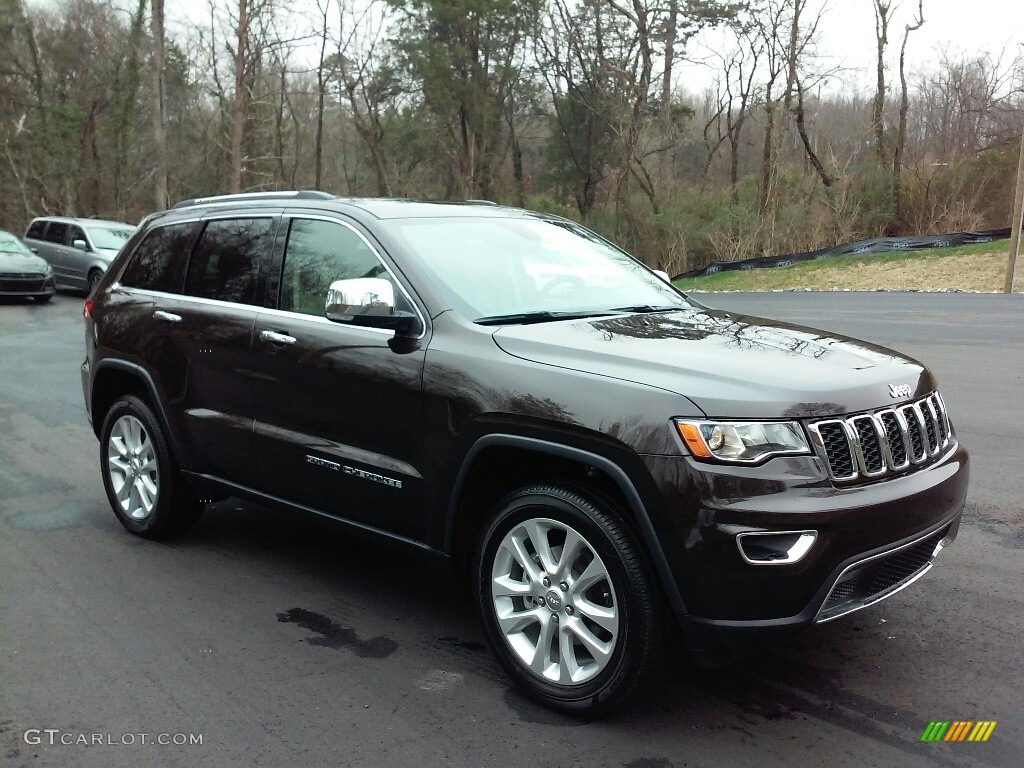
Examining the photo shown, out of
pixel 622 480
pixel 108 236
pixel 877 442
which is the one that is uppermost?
pixel 108 236

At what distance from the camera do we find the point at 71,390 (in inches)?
404

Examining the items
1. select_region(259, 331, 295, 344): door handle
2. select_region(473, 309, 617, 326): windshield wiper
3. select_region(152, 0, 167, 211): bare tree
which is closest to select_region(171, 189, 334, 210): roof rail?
select_region(259, 331, 295, 344): door handle

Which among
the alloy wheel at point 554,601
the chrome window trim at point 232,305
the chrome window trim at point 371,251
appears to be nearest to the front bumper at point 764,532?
the alloy wheel at point 554,601

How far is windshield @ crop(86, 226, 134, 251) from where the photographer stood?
70.0ft

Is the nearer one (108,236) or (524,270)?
(524,270)

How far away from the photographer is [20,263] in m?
19.9

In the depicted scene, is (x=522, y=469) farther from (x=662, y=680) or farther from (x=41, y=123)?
(x=41, y=123)

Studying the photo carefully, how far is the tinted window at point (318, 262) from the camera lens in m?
4.20

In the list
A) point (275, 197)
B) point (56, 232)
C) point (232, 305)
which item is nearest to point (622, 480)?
point (232, 305)

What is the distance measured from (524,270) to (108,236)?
19.9 meters

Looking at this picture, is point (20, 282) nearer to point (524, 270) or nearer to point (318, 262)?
point (318, 262)

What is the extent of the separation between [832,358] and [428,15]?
38.7m

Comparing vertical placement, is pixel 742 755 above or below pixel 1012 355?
below

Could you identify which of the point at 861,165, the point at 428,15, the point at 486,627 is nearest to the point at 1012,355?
the point at 486,627
